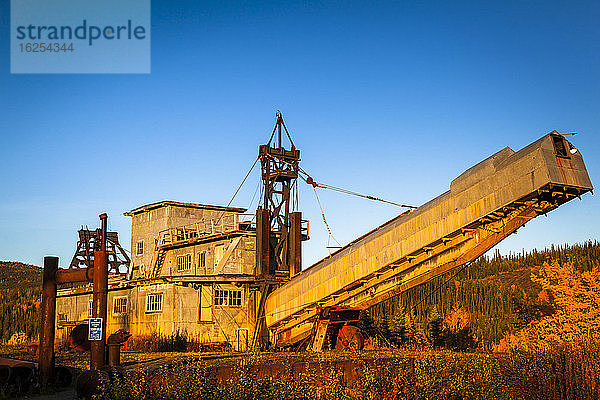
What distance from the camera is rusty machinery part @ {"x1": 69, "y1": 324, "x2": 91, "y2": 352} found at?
14.7 m

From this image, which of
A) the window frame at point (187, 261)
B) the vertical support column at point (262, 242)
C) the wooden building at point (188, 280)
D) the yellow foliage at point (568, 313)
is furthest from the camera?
the window frame at point (187, 261)

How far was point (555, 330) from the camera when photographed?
64.2 ft

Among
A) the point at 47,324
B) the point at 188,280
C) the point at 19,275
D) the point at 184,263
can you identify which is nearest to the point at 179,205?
the point at 184,263

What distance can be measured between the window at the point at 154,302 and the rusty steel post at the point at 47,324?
19.0 m

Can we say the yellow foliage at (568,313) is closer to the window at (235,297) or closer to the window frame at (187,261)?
the window at (235,297)

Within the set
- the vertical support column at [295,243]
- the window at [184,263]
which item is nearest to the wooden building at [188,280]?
the window at [184,263]

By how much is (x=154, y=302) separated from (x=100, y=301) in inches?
817

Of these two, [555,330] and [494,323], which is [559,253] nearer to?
[494,323]

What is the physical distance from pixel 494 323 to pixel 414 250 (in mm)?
20027

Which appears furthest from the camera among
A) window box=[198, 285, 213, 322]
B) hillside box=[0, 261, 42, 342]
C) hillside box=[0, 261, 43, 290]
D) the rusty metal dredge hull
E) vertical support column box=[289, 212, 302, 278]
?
hillside box=[0, 261, 43, 290]

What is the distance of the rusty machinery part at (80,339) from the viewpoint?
48.3 ft

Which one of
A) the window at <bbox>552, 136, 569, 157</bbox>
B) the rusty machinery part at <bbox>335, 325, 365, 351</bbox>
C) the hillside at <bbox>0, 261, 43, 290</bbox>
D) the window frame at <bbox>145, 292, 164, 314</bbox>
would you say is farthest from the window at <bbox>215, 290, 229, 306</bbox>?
the hillside at <bbox>0, 261, 43, 290</bbox>

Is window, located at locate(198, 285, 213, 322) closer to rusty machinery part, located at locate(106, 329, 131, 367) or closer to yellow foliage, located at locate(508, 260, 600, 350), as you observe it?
yellow foliage, located at locate(508, 260, 600, 350)

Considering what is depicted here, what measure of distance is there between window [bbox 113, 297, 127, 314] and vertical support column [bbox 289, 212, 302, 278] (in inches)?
514
